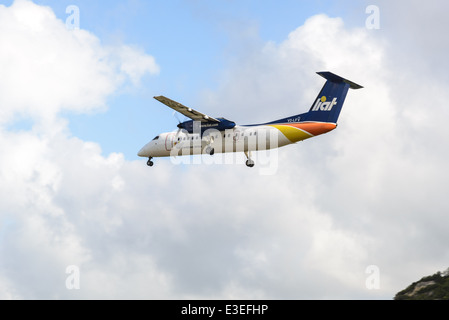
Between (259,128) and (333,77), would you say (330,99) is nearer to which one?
(333,77)

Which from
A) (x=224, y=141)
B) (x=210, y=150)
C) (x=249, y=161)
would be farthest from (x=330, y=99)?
(x=210, y=150)

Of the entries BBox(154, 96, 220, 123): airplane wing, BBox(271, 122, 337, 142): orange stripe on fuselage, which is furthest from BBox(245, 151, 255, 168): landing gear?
BBox(271, 122, 337, 142): orange stripe on fuselage

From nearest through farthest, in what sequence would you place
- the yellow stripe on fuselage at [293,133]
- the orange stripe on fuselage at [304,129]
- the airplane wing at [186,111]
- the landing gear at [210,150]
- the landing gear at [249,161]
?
the orange stripe on fuselage at [304,129]
the yellow stripe on fuselage at [293,133]
the airplane wing at [186,111]
the landing gear at [210,150]
the landing gear at [249,161]

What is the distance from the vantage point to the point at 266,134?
50875mm

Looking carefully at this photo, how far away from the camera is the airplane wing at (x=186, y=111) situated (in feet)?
169

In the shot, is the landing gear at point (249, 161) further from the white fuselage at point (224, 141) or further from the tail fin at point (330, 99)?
the tail fin at point (330, 99)

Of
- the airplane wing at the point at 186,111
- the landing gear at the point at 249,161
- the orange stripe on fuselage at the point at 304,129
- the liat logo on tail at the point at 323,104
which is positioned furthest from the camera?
the landing gear at the point at 249,161

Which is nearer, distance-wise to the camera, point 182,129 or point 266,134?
point 266,134

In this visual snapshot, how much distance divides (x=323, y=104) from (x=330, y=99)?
2.05ft

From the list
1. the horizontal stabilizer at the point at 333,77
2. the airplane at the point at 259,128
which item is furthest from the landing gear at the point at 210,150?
the horizontal stabilizer at the point at 333,77
